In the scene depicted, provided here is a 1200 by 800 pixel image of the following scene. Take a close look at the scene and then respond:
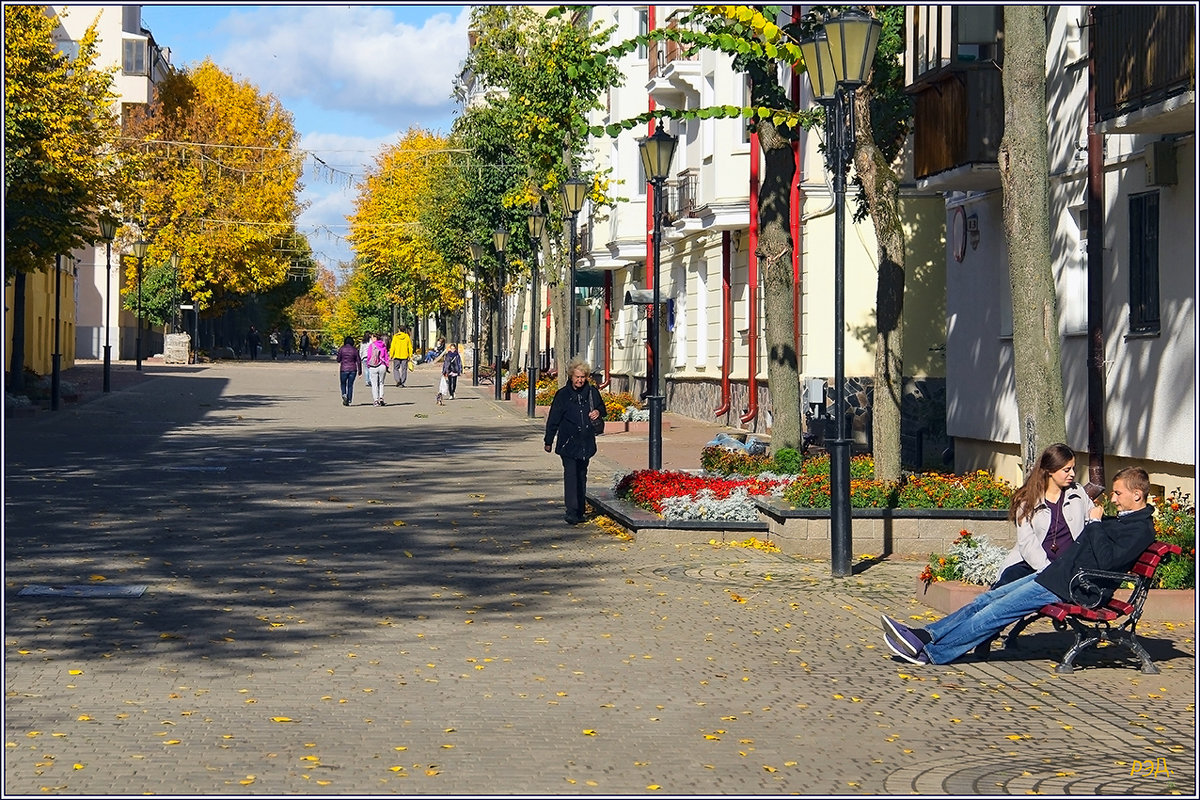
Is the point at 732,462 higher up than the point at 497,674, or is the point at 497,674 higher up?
the point at 732,462

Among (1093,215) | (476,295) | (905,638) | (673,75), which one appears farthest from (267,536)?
(476,295)

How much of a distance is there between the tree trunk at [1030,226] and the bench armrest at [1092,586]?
364 cm

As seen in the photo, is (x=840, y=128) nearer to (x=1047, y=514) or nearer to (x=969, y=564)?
(x=969, y=564)

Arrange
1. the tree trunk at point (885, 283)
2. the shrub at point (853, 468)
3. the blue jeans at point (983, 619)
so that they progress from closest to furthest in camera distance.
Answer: the blue jeans at point (983, 619), the tree trunk at point (885, 283), the shrub at point (853, 468)

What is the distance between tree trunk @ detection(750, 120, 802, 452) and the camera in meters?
18.8

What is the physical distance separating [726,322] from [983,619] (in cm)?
2498

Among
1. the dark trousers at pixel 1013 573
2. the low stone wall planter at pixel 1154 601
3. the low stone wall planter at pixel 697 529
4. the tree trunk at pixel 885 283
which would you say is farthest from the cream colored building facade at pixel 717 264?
the dark trousers at pixel 1013 573

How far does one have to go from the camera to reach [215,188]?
7125cm

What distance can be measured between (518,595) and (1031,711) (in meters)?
4.67

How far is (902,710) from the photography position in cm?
823

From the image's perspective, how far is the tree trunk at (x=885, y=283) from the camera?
16.1m

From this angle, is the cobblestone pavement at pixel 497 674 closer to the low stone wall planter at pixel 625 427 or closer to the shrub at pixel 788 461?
the shrub at pixel 788 461

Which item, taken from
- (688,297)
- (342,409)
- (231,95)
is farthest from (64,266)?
(231,95)

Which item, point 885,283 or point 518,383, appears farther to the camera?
point 518,383
